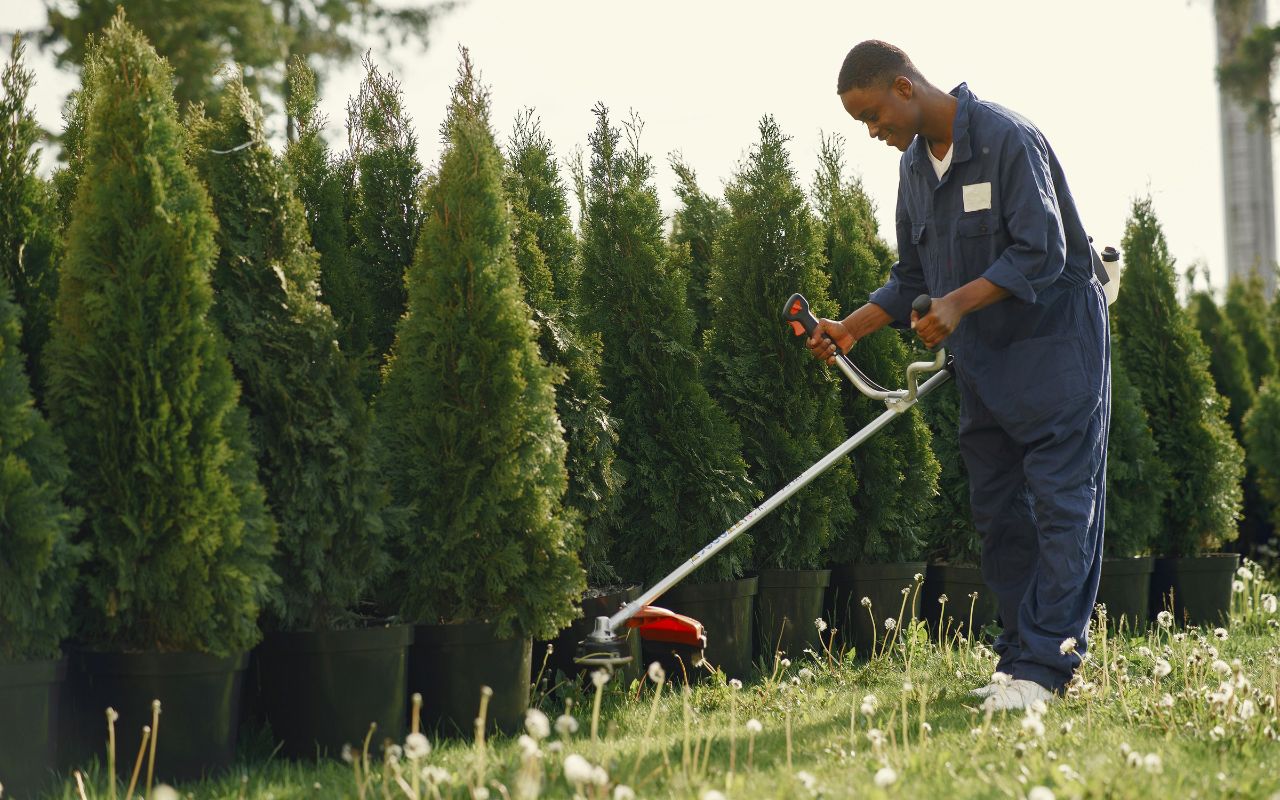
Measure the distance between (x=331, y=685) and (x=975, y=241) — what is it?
2.39 meters

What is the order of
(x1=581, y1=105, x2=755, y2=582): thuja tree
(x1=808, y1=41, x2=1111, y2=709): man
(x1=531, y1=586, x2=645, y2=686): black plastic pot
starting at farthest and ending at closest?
1. (x1=581, y1=105, x2=755, y2=582): thuja tree
2. (x1=531, y1=586, x2=645, y2=686): black plastic pot
3. (x1=808, y1=41, x2=1111, y2=709): man

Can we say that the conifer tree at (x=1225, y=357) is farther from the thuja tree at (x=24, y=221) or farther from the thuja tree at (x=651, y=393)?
the thuja tree at (x=24, y=221)

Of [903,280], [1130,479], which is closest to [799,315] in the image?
[903,280]

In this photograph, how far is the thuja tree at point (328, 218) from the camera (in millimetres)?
4039

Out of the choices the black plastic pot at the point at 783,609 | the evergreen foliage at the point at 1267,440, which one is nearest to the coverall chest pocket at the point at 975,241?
the black plastic pot at the point at 783,609

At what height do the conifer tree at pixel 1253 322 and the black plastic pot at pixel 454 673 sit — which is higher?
the conifer tree at pixel 1253 322

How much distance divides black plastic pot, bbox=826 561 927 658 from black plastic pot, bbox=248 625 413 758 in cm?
→ 245

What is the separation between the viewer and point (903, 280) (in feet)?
14.3

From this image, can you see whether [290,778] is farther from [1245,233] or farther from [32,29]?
[1245,233]

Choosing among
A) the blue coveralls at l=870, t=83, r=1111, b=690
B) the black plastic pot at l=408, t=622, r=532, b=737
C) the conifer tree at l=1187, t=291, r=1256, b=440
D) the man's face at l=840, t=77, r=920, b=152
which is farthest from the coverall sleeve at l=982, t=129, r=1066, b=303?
the conifer tree at l=1187, t=291, r=1256, b=440

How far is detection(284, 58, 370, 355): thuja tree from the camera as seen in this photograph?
4039mm

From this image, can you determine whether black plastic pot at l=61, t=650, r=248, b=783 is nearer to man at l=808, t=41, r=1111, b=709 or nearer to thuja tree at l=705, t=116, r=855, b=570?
man at l=808, t=41, r=1111, b=709

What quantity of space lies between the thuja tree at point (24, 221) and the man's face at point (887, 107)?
95.5 inches

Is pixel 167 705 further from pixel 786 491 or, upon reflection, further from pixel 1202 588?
pixel 1202 588
